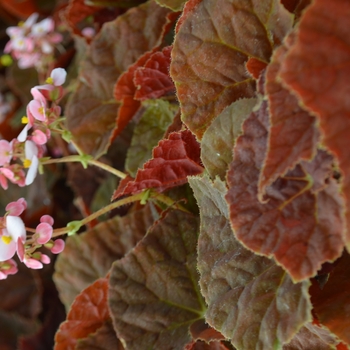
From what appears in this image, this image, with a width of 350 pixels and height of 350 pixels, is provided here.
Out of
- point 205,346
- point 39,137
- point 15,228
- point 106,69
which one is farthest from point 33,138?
point 205,346

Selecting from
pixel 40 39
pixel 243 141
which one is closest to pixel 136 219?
pixel 243 141

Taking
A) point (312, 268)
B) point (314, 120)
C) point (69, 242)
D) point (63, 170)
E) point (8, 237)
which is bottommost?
point (63, 170)

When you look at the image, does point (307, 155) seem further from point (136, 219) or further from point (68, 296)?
point (68, 296)

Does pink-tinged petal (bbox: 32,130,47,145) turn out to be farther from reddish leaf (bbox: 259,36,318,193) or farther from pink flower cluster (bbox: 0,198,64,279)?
reddish leaf (bbox: 259,36,318,193)

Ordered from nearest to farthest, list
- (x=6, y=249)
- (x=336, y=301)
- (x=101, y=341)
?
(x=336, y=301) < (x=6, y=249) < (x=101, y=341)

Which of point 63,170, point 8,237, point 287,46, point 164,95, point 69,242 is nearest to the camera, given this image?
point 287,46

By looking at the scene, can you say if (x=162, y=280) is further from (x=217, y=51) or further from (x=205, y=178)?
(x=217, y=51)
